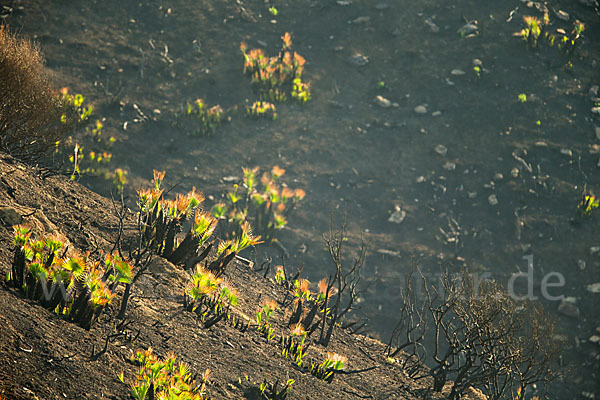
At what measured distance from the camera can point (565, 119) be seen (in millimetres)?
10078

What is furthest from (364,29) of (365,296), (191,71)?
(365,296)

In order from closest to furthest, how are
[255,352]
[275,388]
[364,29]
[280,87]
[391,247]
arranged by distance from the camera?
[275,388] → [255,352] → [391,247] → [280,87] → [364,29]

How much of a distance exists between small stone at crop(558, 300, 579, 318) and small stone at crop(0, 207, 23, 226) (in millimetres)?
7580

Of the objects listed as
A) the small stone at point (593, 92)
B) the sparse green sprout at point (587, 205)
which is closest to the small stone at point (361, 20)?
the small stone at point (593, 92)

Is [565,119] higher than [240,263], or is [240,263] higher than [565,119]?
[565,119]

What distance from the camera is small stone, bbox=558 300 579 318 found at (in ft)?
24.9

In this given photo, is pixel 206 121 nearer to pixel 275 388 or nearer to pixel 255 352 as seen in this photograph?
pixel 255 352

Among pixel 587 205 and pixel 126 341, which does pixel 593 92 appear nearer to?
pixel 587 205

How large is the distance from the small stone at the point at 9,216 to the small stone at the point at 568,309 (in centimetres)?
758

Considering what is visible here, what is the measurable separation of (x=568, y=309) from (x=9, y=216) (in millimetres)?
7721

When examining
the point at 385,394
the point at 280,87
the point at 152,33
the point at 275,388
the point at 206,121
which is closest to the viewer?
the point at 275,388

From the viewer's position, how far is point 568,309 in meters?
7.62

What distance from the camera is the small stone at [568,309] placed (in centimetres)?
758

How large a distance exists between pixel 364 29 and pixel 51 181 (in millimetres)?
9417
